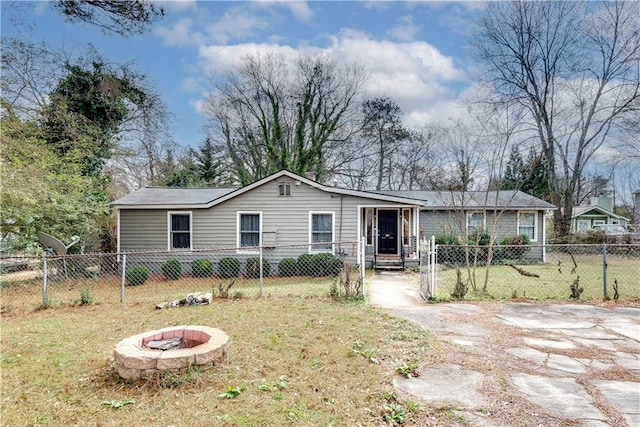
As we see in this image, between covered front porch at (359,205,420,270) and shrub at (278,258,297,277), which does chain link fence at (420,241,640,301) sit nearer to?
covered front porch at (359,205,420,270)

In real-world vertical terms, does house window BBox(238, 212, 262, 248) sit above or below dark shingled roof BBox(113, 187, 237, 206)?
below

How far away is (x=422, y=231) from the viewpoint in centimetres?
1631

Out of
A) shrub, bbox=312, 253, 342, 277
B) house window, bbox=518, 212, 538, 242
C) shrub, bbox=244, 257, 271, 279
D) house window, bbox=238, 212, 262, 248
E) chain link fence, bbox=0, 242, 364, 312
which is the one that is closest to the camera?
chain link fence, bbox=0, 242, 364, 312

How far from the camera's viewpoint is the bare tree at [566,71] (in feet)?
64.7

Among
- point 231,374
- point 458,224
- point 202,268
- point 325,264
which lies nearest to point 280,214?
point 325,264

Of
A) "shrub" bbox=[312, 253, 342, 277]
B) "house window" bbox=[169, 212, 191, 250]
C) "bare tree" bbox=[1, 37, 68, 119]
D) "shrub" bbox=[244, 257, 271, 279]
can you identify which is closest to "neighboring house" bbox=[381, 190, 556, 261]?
"shrub" bbox=[312, 253, 342, 277]

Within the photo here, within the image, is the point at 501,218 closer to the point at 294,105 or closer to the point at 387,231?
the point at 387,231

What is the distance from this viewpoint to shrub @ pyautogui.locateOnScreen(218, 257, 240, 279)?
11.8 m

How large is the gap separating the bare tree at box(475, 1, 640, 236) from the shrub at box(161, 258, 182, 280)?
19.6m

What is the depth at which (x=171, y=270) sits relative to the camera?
11844mm

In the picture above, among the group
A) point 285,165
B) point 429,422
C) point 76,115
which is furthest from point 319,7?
point 285,165

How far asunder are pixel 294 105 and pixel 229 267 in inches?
731

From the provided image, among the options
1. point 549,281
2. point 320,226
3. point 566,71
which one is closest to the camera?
point 549,281

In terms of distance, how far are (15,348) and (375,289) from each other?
6.91 meters
